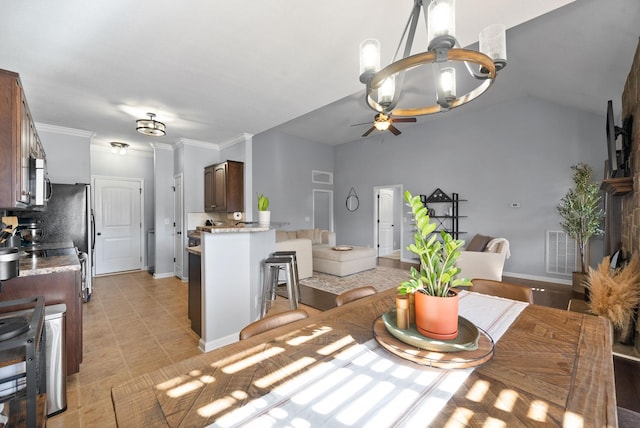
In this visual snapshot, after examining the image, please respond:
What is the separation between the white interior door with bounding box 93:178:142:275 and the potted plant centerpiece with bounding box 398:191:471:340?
21.6 ft

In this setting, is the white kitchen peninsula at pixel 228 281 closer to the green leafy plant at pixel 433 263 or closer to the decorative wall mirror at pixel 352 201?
the green leafy plant at pixel 433 263

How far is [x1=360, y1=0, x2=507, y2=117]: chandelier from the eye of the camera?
1167 millimetres

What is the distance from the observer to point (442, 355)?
98 cm

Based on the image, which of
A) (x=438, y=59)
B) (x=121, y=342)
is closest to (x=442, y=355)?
(x=438, y=59)

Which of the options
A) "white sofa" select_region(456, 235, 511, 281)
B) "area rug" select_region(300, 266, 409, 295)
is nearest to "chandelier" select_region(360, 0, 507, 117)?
"white sofa" select_region(456, 235, 511, 281)

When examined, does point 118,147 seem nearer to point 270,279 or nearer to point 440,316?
point 270,279

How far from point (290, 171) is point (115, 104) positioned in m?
4.28

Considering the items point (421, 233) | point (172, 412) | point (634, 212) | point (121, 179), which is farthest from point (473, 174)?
point (121, 179)

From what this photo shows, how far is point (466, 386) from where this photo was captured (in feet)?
2.79

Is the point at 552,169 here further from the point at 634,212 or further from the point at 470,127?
the point at 634,212

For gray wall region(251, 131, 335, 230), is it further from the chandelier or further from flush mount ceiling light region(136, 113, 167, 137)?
the chandelier

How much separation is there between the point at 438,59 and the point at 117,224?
6.72 metres

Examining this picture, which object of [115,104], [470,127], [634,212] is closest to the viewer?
[634,212]

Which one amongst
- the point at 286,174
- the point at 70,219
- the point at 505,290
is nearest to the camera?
the point at 505,290
